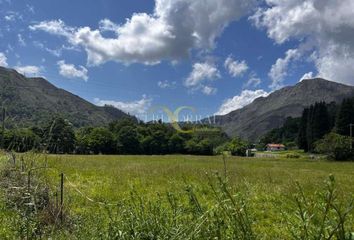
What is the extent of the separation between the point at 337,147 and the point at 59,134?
3768 inches

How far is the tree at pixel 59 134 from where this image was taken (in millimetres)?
5532

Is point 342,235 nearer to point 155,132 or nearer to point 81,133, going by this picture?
point 81,133

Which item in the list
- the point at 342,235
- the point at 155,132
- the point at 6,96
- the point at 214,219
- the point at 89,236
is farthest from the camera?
the point at 155,132

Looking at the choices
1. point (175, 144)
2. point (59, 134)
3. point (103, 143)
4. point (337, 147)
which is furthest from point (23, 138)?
point (175, 144)

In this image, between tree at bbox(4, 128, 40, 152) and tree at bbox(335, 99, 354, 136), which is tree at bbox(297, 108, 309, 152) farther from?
tree at bbox(4, 128, 40, 152)

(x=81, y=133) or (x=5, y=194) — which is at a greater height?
(x=81, y=133)

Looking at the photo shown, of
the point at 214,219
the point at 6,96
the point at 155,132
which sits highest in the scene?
the point at 155,132

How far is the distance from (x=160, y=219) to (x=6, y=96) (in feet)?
12.6

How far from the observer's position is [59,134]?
19.3 feet

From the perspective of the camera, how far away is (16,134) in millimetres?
5758

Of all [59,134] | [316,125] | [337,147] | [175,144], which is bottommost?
[59,134]

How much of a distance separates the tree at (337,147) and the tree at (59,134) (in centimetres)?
9498

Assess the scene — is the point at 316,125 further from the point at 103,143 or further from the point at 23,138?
the point at 23,138

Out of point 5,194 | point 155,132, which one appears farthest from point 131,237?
point 155,132
